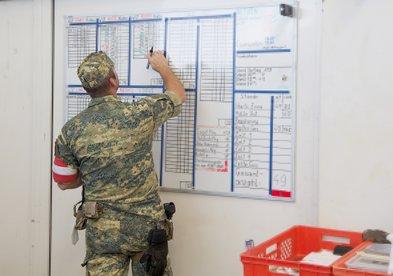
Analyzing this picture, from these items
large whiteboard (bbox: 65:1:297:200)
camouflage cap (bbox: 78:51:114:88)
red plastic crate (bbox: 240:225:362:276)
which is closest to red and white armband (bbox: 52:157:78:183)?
camouflage cap (bbox: 78:51:114:88)

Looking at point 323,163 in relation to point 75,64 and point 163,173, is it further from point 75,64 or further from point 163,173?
point 75,64

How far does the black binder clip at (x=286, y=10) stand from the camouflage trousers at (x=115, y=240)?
43.8 inches

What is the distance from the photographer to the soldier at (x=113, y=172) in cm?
221

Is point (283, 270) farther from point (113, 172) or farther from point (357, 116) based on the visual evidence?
point (113, 172)

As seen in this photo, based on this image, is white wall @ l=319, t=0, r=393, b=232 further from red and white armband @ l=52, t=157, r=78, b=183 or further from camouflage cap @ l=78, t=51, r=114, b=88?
red and white armband @ l=52, t=157, r=78, b=183

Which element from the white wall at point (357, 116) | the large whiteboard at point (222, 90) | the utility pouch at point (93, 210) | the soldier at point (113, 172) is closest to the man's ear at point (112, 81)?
the soldier at point (113, 172)

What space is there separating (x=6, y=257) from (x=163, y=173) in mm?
1245

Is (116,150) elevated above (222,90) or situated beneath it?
situated beneath

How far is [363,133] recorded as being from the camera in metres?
2.07

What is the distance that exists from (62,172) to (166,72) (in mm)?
702

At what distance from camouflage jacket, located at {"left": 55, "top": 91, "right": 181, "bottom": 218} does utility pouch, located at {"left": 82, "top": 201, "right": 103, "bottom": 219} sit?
3cm

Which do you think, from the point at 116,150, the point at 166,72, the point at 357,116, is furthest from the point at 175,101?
the point at 357,116

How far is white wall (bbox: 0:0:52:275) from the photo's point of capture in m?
2.97

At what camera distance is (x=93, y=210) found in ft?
7.38
